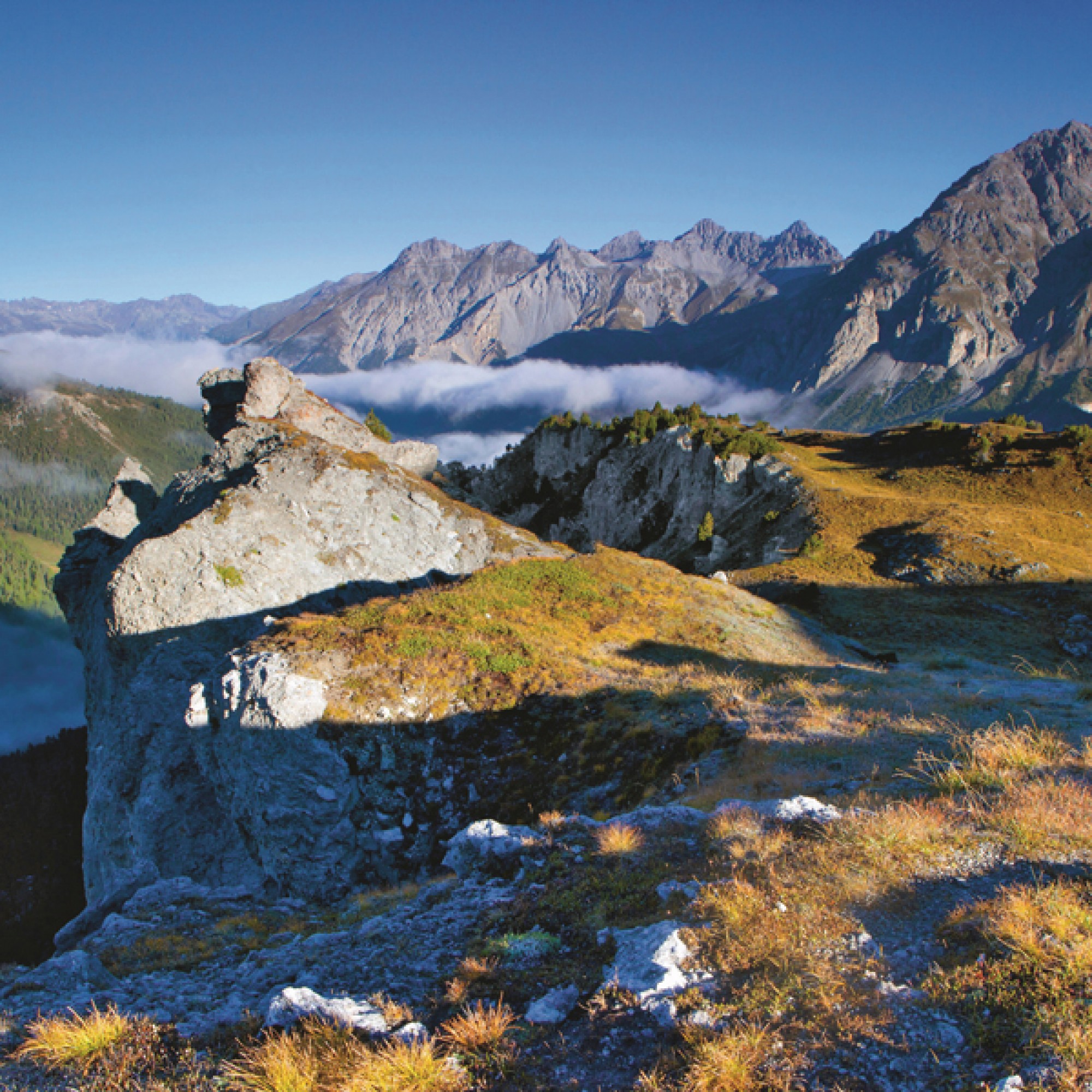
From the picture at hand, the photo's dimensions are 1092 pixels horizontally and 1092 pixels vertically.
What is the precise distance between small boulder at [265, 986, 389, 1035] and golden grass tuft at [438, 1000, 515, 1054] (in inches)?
27.2

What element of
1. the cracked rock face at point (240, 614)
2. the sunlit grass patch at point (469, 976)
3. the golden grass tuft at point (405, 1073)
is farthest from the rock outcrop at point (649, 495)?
the golden grass tuft at point (405, 1073)

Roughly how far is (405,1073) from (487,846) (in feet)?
17.9

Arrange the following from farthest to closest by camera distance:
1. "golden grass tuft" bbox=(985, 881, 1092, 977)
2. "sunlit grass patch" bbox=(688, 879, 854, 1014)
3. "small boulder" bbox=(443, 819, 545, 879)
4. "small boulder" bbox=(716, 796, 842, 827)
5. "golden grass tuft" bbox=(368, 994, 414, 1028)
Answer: "small boulder" bbox=(443, 819, 545, 879), "small boulder" bbox=(716, 796, 842, 827), "golden grass tuft" bbox=(368, 994, 414, 1028), "sunlit grass patch" bbox=(688, 879, 854, 1014), "golden grass tuft" bbox=(985, 881, 1092, 977)

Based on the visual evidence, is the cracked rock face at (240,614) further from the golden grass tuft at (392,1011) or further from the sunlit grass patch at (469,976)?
the sunlit grass patch at (469,976)

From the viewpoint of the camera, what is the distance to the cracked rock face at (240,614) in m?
16.7

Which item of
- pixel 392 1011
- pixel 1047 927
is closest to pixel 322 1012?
pixel 392 1011

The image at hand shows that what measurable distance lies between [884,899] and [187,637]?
33.8 m

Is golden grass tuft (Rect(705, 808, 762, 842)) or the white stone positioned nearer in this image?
the white stone

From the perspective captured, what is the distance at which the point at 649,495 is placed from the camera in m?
65.2

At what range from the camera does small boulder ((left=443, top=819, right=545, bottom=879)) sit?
9.55 m

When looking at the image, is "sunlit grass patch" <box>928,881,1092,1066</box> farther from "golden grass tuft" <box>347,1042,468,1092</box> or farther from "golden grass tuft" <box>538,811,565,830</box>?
"golden grass tuft" <box>538,811,565,830</box>

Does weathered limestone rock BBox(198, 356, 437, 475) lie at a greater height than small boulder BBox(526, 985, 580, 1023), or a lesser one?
greater

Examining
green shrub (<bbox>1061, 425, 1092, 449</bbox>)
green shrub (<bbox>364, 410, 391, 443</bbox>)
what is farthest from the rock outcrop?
green shrub (<bbox>1061, 425, 1092, 449</bbox>)

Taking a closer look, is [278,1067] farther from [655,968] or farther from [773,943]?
[773,943]
